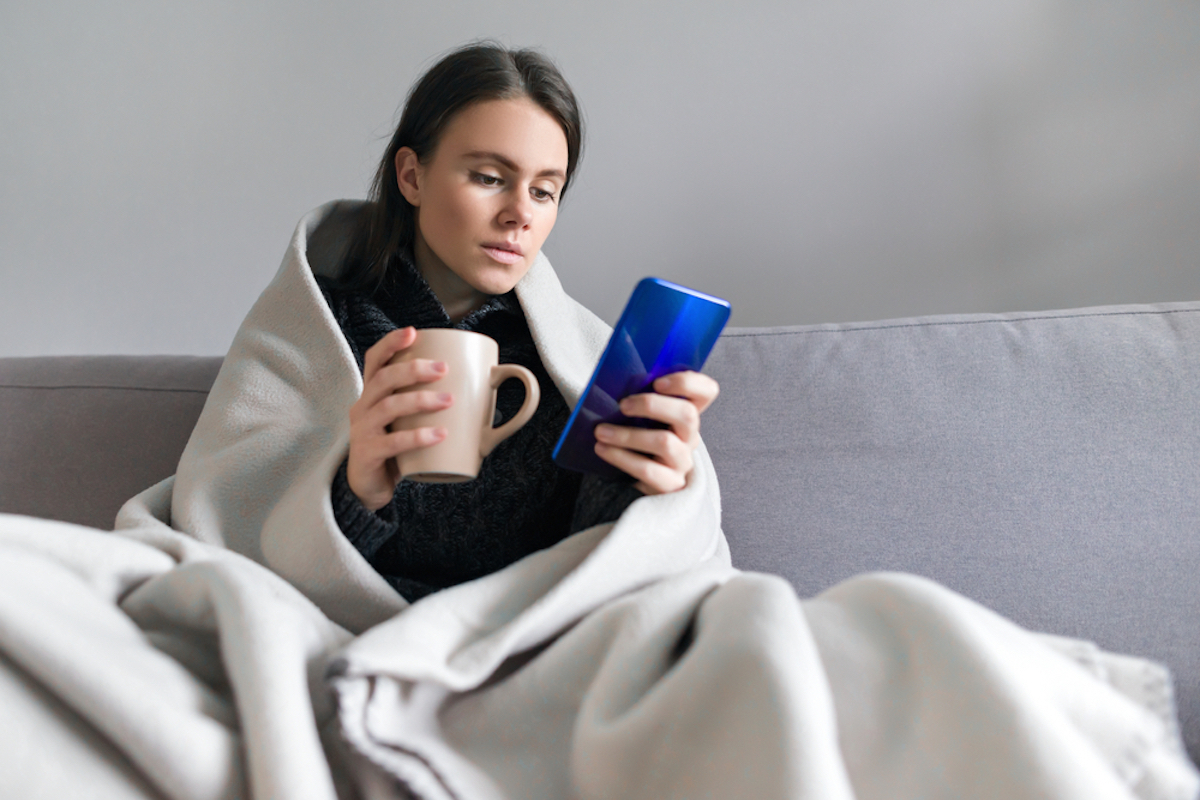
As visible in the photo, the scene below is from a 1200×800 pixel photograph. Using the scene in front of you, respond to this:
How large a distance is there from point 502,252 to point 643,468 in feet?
1.20

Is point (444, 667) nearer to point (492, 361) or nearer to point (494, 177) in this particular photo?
point (492, 361)

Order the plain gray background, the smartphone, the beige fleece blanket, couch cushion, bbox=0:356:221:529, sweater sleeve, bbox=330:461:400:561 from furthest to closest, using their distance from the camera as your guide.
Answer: the plain gray background < couch cushion, bbox=0:356:221:529 < sweater sleeve, bbox=330:461:400:561 < the smartphone < the beige fleece blanket

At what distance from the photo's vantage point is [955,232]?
4.56ft

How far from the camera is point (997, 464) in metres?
0.99

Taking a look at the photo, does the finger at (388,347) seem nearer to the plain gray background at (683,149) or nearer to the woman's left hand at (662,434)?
the woman's left hand at (662,434)

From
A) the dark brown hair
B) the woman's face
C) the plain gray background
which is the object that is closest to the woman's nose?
the woman's face

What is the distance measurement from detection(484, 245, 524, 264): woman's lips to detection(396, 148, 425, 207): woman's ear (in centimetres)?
17

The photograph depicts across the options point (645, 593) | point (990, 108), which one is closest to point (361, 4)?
point (990, 108)

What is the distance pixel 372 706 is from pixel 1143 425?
3.06ft

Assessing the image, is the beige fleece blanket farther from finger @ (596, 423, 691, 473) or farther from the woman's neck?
the woman's neck

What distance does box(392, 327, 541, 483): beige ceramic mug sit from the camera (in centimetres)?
65

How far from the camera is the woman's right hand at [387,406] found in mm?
650

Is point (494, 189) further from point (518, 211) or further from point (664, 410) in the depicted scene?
point (664, 410)

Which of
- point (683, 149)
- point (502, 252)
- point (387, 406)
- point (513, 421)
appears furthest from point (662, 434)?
point (683, 149)
